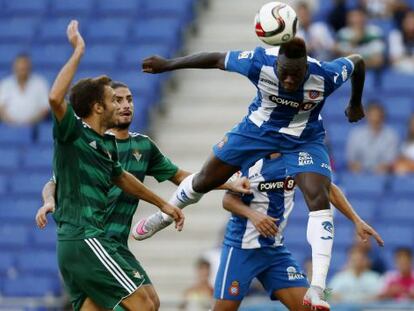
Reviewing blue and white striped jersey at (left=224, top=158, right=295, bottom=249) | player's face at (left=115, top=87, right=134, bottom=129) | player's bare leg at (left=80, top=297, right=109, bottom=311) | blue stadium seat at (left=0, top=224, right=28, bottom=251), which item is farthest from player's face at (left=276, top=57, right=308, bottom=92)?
blue stadium seat at (left=0, top=224, right=28, bottom=251)

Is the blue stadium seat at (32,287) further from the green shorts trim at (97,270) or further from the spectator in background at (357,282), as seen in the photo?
the green shorts trim at (97,270)

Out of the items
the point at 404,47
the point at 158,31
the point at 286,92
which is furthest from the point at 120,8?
the point at 286,92

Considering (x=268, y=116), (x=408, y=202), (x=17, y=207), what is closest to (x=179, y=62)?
(x=268, y=116)

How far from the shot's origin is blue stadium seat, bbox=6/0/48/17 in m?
20.3

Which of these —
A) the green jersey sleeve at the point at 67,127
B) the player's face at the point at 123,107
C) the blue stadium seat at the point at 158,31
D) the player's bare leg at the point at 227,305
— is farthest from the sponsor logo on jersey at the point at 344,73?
the blue stadium seat at the point at 158,31

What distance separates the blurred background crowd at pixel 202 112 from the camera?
14820 millimetres

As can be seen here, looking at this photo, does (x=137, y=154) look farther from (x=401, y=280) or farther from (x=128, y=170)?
(x=401, y=280)

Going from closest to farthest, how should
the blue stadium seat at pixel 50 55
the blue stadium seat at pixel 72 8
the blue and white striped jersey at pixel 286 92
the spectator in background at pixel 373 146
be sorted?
Result: 1. the blue and white striped jersey at pixel 286 92
2. the spectator in background at pixel 373 146
3. the blue stadium seat at pixel 50 55
4. the blue stadium seat at pixel 72 8

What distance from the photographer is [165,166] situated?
11273mm

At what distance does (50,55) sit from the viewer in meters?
19.3

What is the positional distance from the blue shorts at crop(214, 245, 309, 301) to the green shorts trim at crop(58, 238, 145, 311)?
3.76 ft

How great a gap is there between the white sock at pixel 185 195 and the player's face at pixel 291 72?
123 centimetres

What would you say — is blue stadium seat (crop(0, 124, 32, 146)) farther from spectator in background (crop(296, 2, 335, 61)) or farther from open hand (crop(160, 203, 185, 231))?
open hand (crop(160, 203, 185, 231))

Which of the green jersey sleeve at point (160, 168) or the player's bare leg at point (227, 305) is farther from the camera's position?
the green jersey sleeve at point (160, 168)
